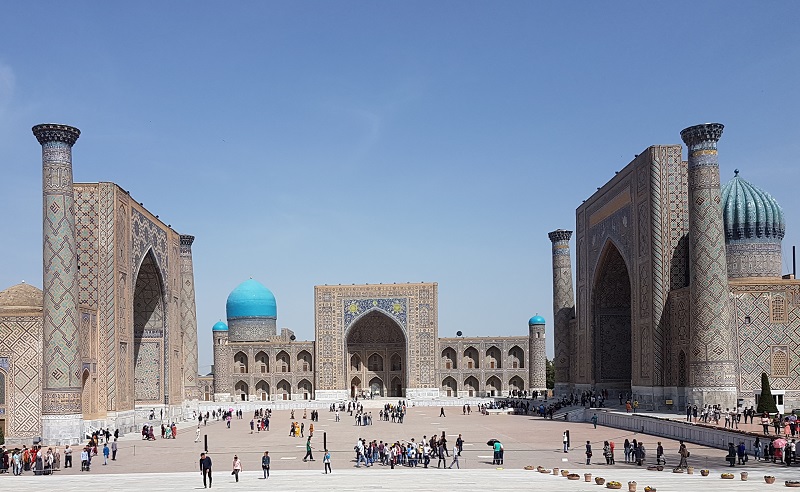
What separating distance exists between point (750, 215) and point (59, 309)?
24194mm

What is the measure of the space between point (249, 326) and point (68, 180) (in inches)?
1447

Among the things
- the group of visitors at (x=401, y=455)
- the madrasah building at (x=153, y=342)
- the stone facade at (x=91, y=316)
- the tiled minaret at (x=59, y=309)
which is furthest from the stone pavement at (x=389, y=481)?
the madrasah building at (x=153, y=342)

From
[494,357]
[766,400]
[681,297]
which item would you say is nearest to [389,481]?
[766,400]

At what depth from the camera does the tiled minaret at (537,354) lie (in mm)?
51438

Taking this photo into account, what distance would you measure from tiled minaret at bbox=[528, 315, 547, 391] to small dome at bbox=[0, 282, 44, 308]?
1207 inches

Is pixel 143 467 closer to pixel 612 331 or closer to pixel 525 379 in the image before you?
pixel 612 331

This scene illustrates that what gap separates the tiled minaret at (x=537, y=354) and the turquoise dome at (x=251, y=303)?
18.9m

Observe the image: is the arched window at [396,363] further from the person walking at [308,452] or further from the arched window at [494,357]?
the person walking at [308,452]

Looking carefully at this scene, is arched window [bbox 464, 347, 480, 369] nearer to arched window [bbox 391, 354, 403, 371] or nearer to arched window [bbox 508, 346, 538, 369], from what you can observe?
arched window [bbox 508, 346, 538, 369]

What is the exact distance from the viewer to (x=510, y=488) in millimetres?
14602

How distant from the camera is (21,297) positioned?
27.5m

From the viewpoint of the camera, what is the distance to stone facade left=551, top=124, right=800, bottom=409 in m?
26.3

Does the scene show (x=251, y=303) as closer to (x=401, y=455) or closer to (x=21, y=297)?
(x=21, y=297)

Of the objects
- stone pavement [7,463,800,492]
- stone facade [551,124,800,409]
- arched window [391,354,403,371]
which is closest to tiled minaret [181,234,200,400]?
stone facade [551,124,800,409]
